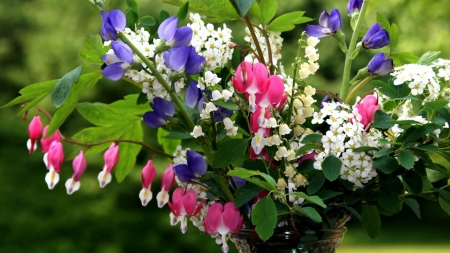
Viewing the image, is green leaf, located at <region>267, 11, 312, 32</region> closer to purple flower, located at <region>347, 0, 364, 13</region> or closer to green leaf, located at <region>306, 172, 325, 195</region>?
purple flower, located at <region>347, 0, 364, 13</region>

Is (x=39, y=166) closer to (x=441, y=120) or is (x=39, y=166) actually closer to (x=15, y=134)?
(x=15, y=134)

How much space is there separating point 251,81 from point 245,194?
0.14 meters

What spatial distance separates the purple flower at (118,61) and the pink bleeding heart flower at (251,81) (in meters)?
0.13

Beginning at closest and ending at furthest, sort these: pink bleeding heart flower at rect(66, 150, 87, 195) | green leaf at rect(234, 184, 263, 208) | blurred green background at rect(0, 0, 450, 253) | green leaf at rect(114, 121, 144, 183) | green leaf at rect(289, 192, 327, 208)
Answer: green leaf at rect(289, 192, 327, 208) < green leaf at rect(234, 184, 263, 208) < pink bleeding heart flower at rect(66, 150, 87, 195) < green leaf at rect(114, 121, 144, 183) < blurred green background at rect(0, 0, 450, 253)

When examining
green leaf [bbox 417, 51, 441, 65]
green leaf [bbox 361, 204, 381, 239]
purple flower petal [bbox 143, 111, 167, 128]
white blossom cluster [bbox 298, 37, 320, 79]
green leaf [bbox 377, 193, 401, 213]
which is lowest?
green leaf [bbox 361, 204, 381, 239]

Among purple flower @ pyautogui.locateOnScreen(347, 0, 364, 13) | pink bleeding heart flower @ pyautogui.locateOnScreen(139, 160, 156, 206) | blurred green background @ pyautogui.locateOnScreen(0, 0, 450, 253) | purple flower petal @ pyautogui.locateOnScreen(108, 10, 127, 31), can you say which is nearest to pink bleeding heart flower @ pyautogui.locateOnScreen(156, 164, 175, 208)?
pink bleeding heart flower @ pyautogui.locateOnScreen(139, 160, 156, 206)

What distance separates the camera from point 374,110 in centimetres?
78

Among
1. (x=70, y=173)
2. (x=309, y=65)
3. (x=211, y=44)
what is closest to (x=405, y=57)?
(x=309, y=65)

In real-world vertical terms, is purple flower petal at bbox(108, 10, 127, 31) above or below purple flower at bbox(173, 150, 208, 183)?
above

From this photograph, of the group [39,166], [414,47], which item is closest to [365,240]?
[414,47]

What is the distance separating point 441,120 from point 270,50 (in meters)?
0.23

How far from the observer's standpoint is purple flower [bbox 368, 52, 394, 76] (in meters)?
0.85

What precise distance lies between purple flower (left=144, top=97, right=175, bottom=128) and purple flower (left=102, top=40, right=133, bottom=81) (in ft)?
0.23

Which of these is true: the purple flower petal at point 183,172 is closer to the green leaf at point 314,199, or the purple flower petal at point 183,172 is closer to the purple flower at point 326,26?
the green leaf at point 314,199
